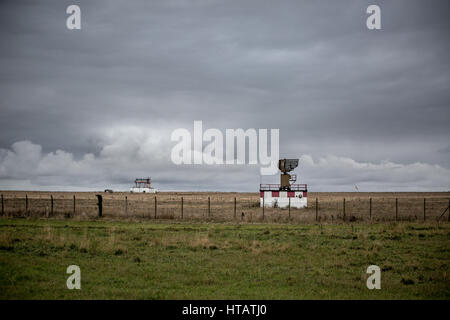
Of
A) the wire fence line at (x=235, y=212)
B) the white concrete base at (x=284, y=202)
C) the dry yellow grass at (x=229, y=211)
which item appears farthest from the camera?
the white concrete base at (x=284, y=202)

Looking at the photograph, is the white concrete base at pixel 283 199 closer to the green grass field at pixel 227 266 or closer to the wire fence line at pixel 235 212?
the wire fence line at pixel 235 212

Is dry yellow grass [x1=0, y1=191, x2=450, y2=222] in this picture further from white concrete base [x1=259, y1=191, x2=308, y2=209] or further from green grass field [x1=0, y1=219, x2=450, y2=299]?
green grass field [x1=0, y1=219, x2=450, y2=299]

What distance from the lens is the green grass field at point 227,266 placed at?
1181cm

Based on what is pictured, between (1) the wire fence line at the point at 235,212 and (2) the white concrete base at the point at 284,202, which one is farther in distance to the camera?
(2) the white concrete base at the point at 284,202

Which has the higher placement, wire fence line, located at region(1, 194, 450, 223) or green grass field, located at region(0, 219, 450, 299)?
green grass field, located at region(0, 219, 450, 299)

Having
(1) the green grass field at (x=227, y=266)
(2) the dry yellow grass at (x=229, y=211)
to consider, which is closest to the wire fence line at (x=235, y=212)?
(2) the dry yellow grass at (x=229, y=211)

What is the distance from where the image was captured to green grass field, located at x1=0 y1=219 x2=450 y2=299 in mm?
11812

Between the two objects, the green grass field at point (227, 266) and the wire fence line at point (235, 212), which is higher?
the green grass field at point (227, 266)

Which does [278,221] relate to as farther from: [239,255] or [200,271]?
[200,271]

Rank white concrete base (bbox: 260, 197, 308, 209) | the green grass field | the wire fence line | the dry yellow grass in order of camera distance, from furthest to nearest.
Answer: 1. white concrete base (bbox: 260, 197, 308, 209)
2. the dry yellow grass
3. the wire fence line
4. the green grass field

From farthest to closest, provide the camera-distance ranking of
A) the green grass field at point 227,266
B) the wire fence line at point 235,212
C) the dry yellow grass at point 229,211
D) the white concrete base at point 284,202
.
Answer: the white concrete base at point 284,202 < the dry yellow grass at point 229,211 < the wire fence line at point 235,212 < the green grass field at point 227,266

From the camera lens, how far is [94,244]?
64.7 feet

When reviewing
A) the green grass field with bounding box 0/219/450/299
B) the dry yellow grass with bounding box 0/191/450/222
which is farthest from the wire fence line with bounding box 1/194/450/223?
the green grass field with bounding box 0/219/450/299
